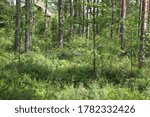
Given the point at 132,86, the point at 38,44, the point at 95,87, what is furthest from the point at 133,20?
the point at 38,44

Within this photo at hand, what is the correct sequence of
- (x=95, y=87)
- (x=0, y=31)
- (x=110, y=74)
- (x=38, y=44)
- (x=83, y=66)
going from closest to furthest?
1. (x=95, y=87)
2. (x=110, y=74)
3. (x=83, y=66)
4. (x=0, y=31)
5. (x=38, y=44)

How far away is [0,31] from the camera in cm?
2156

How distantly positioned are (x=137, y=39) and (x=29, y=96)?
27.3 ft

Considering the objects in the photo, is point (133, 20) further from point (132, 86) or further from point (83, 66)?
point (132, 86)

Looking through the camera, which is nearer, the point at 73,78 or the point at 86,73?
the point at 73,78

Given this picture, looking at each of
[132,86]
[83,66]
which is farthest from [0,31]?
[132,86]

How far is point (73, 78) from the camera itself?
1606cm

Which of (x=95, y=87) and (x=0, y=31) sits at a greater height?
(x=0, y=31)

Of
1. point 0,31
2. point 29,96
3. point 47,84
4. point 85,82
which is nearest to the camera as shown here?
point 29,96

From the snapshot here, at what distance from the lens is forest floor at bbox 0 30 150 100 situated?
42.5 feet

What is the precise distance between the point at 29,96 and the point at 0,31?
9843 millimetres

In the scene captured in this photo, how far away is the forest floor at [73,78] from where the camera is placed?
1295 centimetres

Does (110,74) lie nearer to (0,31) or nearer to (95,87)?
(95,87)

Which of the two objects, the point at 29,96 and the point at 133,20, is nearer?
the point at 29,96
